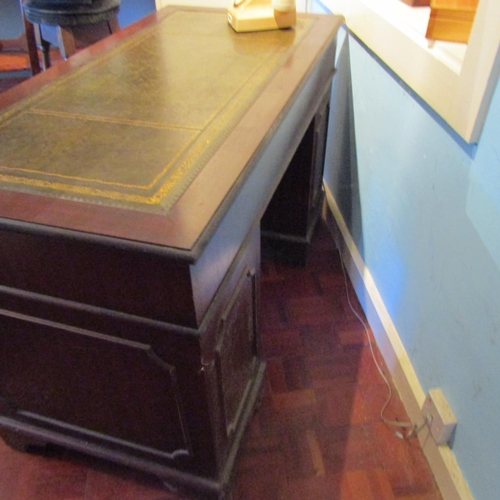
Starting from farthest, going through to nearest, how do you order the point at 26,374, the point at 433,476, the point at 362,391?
the point at 362,391, the point at 433,476, the point at 26,374

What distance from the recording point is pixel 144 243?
0.58 m

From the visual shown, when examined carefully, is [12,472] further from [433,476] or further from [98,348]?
[433,476]

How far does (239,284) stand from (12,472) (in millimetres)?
760

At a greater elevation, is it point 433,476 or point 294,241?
point 294,241

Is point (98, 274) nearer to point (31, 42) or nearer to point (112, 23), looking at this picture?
point (112, 23)

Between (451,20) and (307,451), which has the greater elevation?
(451,20)

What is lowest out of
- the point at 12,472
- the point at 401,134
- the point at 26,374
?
the point at 12,472

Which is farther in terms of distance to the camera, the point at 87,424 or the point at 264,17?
the point at 264,17

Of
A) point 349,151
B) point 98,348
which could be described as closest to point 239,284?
point 98,348

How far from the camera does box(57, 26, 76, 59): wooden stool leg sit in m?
1.84

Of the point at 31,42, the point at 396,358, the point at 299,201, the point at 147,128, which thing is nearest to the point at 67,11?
the point at 31,42

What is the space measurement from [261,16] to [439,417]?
1.10 metres

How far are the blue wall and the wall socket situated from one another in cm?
2

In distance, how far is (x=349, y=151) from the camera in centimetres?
158
